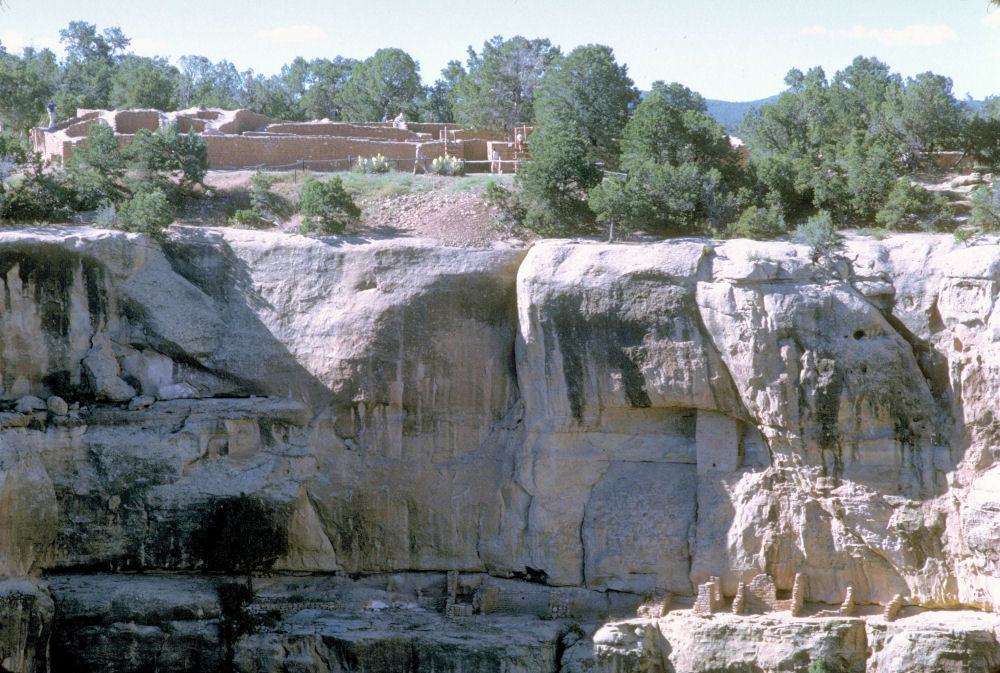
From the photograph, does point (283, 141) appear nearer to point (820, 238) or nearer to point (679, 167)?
point (679, 167)

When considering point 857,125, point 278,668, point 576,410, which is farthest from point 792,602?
point 857,125

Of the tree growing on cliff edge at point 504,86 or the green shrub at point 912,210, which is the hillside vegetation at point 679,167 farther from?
the tree growing on cliff edge at point 504,86

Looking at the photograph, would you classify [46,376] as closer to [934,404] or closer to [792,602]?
[792,602]

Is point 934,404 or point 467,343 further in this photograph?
point 467,343

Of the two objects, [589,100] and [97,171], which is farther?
[589,100]

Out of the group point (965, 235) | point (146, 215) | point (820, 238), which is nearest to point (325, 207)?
point (146, 215)

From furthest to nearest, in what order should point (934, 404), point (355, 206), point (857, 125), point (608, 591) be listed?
1. point (857, 125)
2. point (355, 206)
3. point (608, 591)
4. point (934, 404)

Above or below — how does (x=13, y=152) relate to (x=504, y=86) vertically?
below

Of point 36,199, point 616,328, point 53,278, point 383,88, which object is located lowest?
point 616,328

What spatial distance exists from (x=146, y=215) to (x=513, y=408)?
7.81 metres

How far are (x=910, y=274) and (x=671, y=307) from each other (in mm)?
4002

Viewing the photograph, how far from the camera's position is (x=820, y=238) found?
876 inches

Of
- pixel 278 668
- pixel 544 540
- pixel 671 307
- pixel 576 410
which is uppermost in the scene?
pixel 671 307

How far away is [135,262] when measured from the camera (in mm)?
23234
